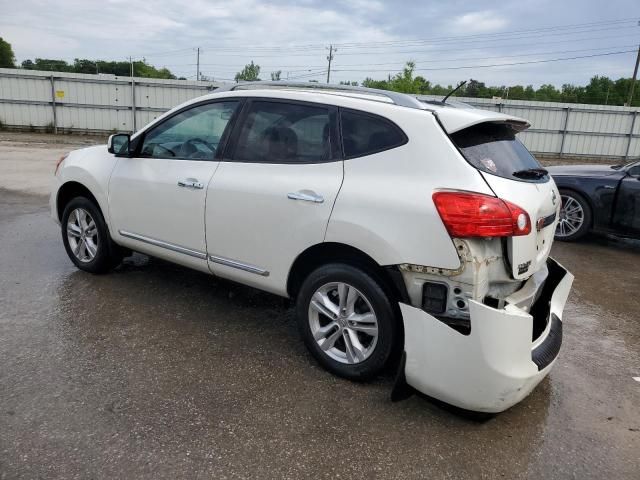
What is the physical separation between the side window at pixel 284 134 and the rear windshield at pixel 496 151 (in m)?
0.84

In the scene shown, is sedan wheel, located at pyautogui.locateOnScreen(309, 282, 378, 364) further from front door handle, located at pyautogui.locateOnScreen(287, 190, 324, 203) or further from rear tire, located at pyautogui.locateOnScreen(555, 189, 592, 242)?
rear tire, located at pyautogui.locateOnScreen(555, 189, 592, 242)

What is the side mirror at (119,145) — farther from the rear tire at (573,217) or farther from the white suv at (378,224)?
the rear tire at (573,217)

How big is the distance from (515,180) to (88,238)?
380 cm

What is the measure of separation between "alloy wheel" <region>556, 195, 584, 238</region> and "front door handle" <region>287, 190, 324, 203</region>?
5391 mm

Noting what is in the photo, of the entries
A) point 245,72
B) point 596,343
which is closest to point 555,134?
point 596,343

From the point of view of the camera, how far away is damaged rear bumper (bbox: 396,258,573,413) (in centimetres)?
255

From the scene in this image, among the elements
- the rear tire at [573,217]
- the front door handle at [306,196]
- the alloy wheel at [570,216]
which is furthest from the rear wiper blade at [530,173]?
the alloy wheel at [570,216]

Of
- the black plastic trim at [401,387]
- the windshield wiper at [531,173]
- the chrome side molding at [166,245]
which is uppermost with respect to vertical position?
the windshield wiper at [531,173]

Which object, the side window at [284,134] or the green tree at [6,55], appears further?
the green tree at [6,55]

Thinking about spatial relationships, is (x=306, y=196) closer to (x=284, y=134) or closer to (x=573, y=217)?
(x=284, y=134)

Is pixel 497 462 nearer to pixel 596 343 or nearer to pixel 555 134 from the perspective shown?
pixel 596 343

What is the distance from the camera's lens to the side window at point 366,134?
9.89 feet

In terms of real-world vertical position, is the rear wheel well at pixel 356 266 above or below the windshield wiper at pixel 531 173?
below

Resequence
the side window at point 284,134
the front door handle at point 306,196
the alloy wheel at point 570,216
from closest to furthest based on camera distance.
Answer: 1. the front door handle at point 306,196
2. the side window at point 284,134
3. the alloy wheel at point 570,216
